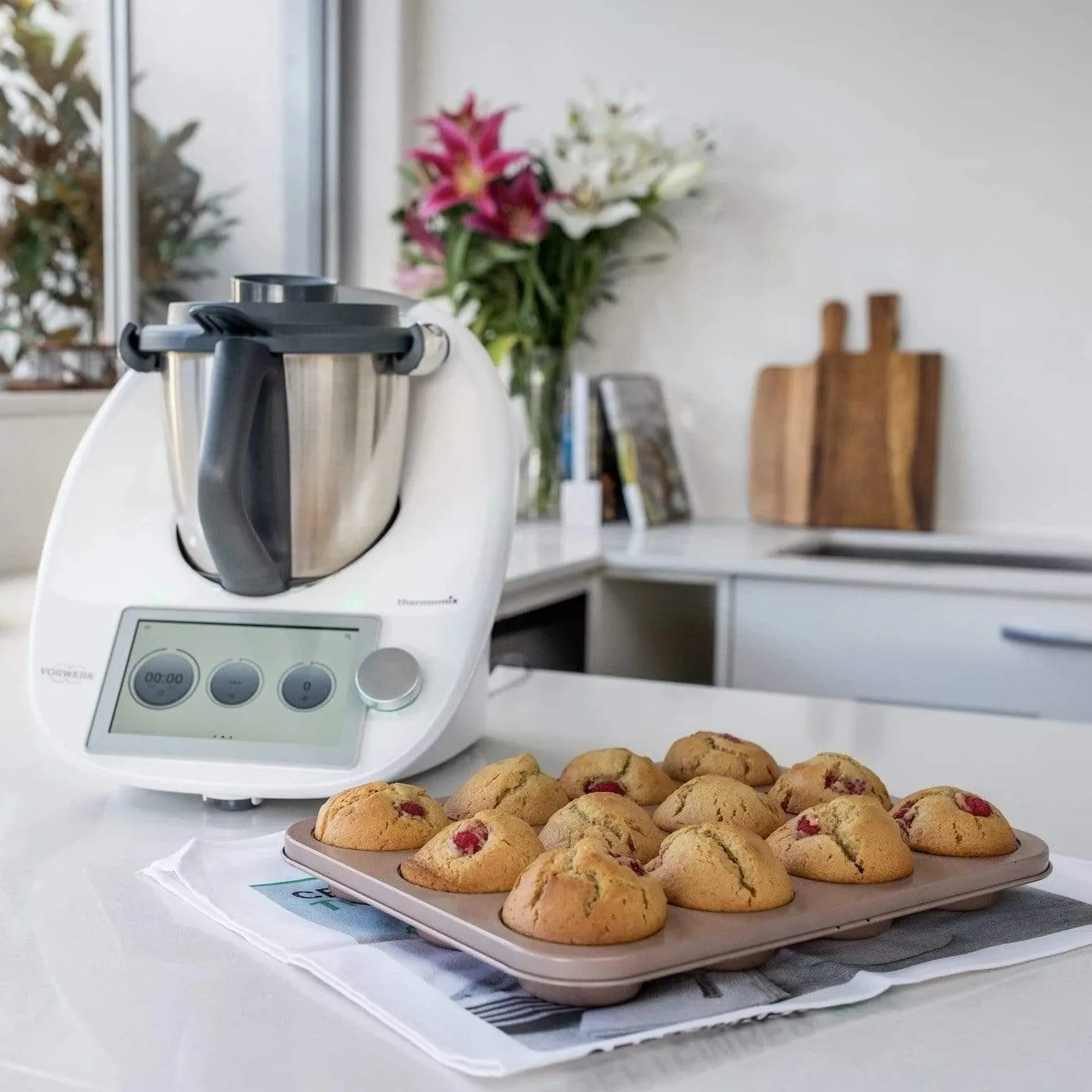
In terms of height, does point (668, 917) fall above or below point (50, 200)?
below

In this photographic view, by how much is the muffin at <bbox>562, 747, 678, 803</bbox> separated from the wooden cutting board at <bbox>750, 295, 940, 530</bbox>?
172 cm

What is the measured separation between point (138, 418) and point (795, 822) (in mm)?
534

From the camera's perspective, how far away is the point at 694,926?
540 millimetres

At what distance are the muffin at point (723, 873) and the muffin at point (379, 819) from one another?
0.11m

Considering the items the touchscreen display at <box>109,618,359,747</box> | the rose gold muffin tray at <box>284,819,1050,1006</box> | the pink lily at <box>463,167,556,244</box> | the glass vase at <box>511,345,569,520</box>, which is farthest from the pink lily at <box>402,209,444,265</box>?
the rose gold muffin tray at <box>284,819,1050,1006</box>

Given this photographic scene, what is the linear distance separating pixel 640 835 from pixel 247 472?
351mm

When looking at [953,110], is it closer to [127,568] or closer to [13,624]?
[13,624]

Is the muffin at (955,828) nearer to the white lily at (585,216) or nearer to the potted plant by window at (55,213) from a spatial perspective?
the potted plant by window at (55,213)

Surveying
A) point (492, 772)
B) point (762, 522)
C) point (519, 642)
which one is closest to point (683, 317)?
point (762, 522)

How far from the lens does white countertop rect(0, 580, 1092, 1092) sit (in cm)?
49

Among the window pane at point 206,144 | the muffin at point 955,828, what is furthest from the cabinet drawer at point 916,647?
the muffin at point 955,828

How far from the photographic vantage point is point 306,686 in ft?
2.73

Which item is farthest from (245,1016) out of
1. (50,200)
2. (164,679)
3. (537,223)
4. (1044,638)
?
(537,223)

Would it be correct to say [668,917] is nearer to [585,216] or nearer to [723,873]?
[723,873]
